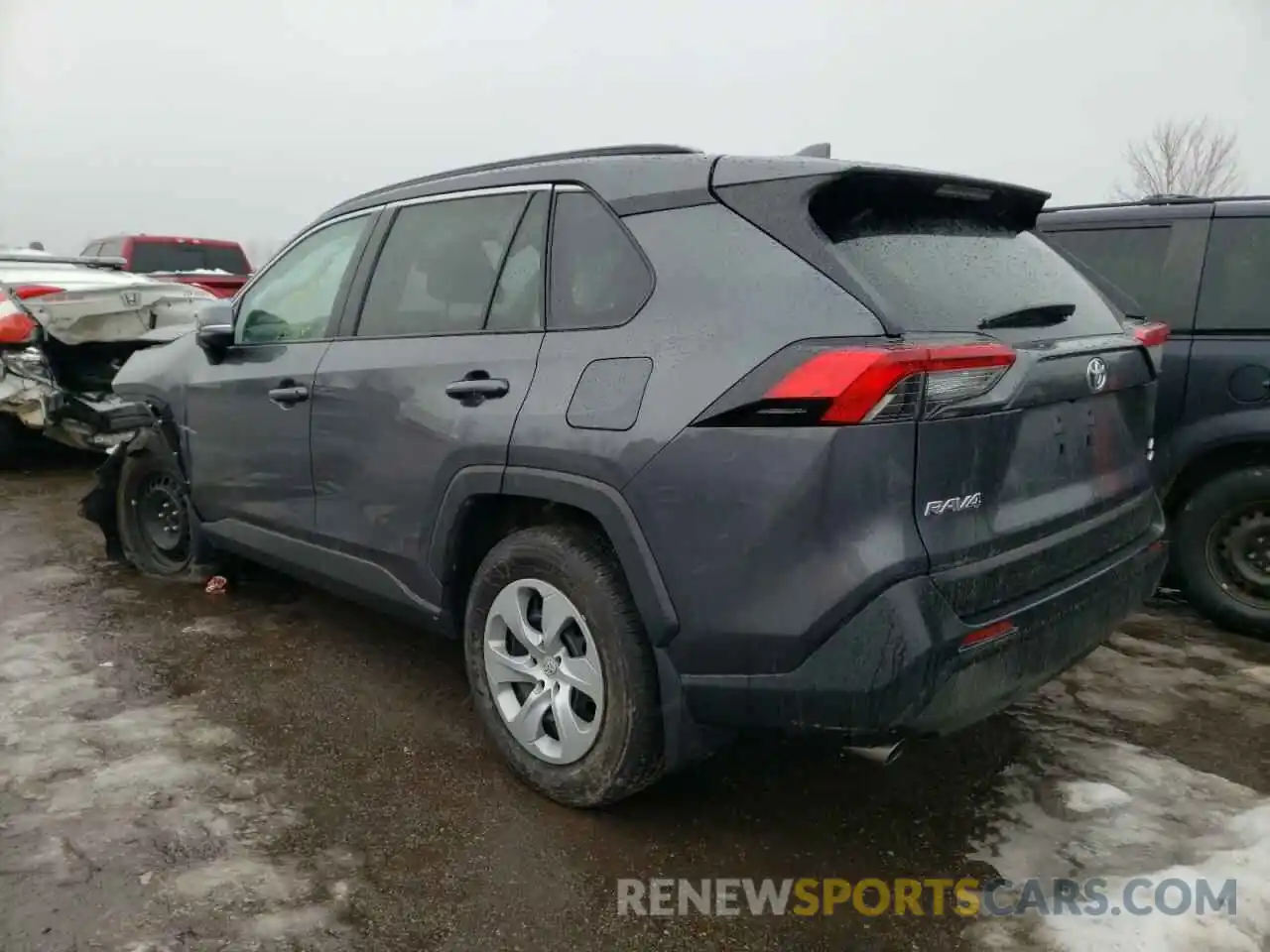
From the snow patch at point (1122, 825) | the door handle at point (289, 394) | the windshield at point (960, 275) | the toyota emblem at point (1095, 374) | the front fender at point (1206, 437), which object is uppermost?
the windshield at point (960, 275)

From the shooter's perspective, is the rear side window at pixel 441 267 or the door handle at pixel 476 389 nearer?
the door handle at pixel 476 389

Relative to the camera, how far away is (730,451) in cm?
213

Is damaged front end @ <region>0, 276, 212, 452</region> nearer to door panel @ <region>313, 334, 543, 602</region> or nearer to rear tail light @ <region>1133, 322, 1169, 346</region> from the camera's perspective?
door panel @ <region>313, 334, 543, 602</region>

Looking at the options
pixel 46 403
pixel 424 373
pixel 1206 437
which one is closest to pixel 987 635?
pixel 424 373

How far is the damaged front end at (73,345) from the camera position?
248 inches

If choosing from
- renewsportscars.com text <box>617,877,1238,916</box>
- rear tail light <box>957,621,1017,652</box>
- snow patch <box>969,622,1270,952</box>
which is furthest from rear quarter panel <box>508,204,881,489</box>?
snow patch <box>969,622,1270,952</box>

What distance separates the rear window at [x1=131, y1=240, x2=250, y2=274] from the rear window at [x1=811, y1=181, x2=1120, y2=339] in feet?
39.4

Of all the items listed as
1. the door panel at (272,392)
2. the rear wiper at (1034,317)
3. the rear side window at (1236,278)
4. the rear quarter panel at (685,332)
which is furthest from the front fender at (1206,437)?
the door panel at (272,392)

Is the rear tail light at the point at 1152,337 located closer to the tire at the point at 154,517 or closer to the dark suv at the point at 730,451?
the dark suv at the point at 730,451

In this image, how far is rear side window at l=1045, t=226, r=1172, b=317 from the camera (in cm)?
417

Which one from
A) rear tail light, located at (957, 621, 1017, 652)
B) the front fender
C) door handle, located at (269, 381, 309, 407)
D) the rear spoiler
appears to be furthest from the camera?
the rear spoiler

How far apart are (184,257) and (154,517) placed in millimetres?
9459

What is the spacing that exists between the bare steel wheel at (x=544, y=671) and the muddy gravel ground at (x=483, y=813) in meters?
0.23

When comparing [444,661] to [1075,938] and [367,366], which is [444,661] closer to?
[367,366]
